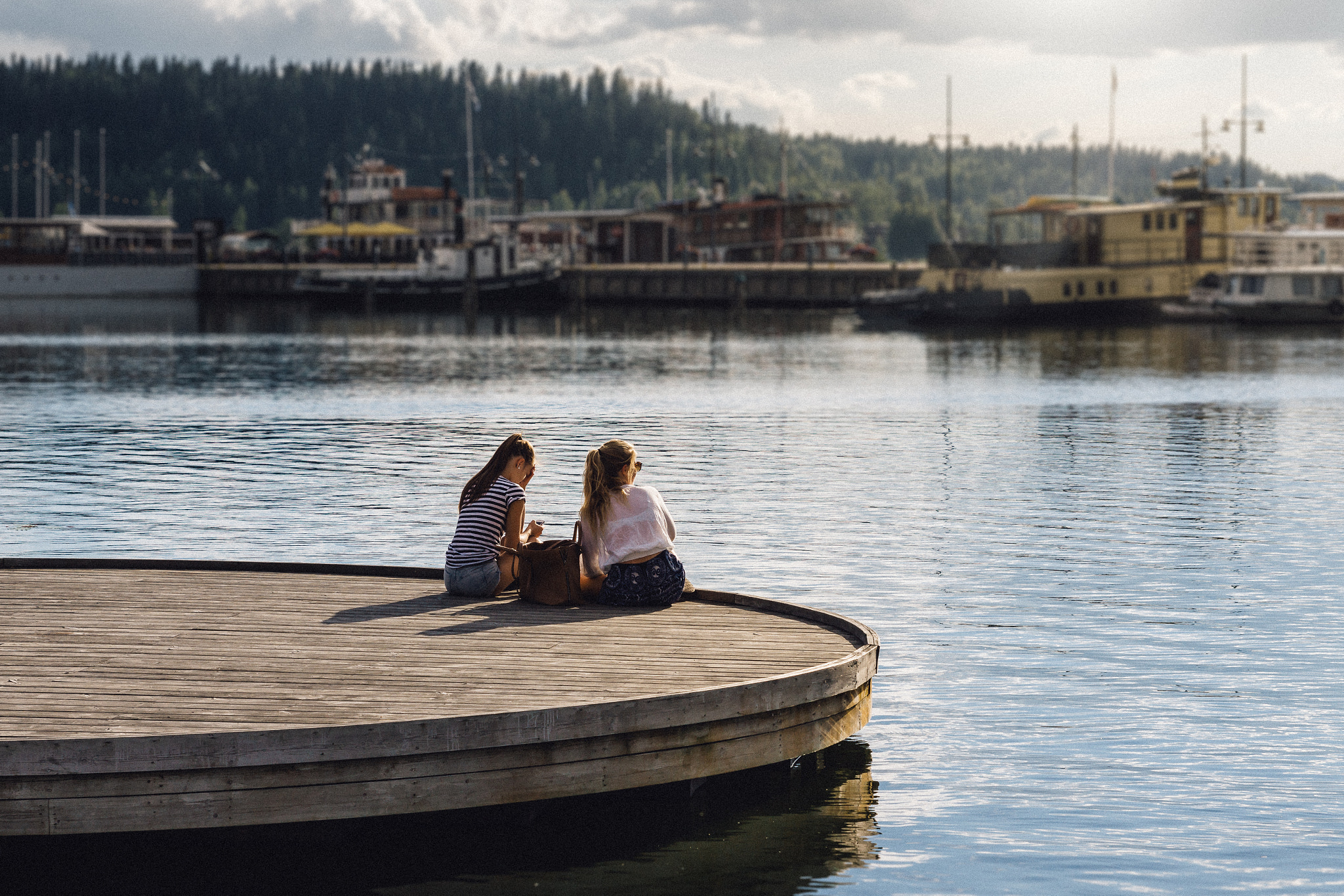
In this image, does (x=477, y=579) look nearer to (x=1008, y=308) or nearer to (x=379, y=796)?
(x=379, y=796)

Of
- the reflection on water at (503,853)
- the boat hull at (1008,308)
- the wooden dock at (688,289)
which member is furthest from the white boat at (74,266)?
the reflection on water at (503,853)

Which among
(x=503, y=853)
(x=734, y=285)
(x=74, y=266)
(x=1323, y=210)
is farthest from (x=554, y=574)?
(x=74, y=266)

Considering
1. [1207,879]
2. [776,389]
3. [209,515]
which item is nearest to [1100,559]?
[1207,879]

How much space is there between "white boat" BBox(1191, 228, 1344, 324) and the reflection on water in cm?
7552

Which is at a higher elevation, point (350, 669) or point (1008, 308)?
point (1008, 308)

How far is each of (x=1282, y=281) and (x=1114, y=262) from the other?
8.24 meters

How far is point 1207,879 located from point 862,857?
66.4 inches

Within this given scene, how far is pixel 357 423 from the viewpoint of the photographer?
33062 millimetres

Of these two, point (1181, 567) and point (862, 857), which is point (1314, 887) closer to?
point (862, 857)

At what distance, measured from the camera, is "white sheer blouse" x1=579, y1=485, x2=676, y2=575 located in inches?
404

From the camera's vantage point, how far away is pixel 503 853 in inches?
324

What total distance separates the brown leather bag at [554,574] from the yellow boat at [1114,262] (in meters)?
72.2

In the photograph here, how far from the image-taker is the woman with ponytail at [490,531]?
1058 centimetres

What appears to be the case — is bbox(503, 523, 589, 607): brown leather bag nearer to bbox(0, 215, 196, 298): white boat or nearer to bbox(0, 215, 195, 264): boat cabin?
bbox(0, 215, 196, 298): white boat
